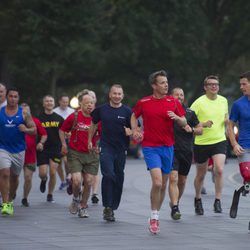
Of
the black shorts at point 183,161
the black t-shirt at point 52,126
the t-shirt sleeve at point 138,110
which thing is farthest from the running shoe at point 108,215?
the black t-shirt at point 52,126

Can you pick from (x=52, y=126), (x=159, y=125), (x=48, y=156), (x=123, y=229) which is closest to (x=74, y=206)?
(x=123, y=229)

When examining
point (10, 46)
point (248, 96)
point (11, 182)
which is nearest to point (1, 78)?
point (10, 46)

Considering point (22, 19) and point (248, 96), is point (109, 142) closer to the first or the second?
point (248, 96)

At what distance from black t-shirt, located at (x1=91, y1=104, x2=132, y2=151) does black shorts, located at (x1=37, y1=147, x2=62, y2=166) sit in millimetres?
3926

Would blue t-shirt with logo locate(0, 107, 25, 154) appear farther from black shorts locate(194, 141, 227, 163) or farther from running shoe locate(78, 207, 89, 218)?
black shorts locate(194, 141, 227, 163)

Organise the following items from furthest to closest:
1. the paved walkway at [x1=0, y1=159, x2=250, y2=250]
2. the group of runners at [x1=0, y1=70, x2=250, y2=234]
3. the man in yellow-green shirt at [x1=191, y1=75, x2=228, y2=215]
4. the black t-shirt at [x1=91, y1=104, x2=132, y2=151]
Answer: the man in yellow-green shirt at [x1=191, y1=75, x2=228, y2=215]
the black t-shirt at [x1=91, y1=104, x2=132, y2=151]
the group of runners at [x1=0, y1=70, x2=250, y2=234]
the paved walkway at [x1=0, y1=159, x2=250, y2=250]

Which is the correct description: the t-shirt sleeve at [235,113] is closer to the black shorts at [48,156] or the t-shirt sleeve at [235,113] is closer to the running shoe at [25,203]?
the running shoe at [25,203]

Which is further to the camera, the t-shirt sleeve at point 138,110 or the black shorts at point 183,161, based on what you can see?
the black shorts at point 183,161

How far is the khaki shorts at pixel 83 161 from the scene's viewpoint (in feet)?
49.0

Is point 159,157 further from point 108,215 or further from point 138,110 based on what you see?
point 108,215

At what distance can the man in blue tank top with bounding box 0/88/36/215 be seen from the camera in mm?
14750

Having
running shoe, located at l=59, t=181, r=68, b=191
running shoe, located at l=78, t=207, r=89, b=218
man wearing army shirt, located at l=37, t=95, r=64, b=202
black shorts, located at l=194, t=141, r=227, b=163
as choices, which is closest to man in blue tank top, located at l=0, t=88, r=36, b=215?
running shoe, located at l=78, t=207, r=89, b=218

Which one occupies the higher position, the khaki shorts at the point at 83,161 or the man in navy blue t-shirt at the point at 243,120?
the man in navy blue t-shirt at the point at 243,120

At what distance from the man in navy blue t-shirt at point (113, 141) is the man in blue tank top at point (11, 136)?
1.28 meters
